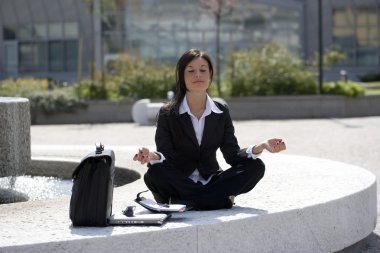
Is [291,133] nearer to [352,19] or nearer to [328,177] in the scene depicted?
[328,177]

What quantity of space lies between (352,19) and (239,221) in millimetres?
41805

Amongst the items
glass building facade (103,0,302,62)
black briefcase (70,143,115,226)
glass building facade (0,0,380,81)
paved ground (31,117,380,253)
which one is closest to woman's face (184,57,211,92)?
black briefcase (70,143,115,226)

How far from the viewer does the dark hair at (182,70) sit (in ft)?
18.0

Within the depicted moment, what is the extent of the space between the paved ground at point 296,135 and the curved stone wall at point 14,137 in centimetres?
236

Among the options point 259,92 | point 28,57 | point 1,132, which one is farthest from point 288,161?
point 28,57

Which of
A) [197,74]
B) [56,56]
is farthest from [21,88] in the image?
[56,56]

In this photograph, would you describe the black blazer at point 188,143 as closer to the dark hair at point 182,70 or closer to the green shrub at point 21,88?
the dark hair at point 182,70

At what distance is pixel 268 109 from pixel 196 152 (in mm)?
19509

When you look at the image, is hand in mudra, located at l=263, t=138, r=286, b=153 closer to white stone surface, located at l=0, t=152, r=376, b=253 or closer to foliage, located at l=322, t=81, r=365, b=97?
white stone surface, located at l=0, t=152, r=376, b=253

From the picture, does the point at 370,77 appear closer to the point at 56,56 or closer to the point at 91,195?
the point at 56,56

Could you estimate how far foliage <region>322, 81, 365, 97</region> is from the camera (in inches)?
990

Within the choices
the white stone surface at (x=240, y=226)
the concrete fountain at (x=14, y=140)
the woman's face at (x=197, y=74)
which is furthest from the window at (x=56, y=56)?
the woman's face at (x=197, y=74)

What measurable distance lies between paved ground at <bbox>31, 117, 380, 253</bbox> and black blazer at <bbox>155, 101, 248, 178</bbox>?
4584 millimetres

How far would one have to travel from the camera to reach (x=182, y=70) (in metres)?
5.54
